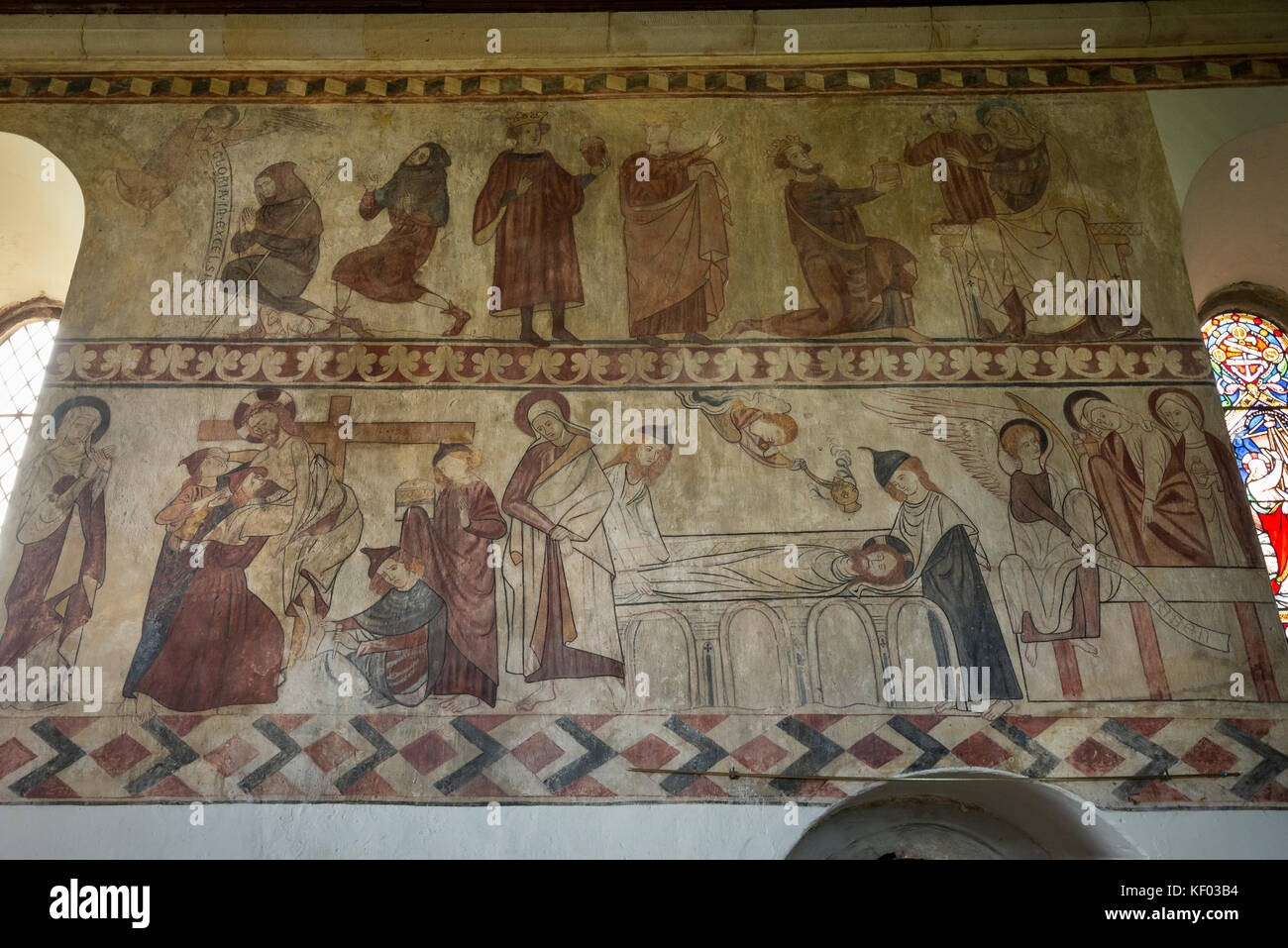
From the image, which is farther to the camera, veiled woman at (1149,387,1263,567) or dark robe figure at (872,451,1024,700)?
veiled woman at (1149,387,1263,567)

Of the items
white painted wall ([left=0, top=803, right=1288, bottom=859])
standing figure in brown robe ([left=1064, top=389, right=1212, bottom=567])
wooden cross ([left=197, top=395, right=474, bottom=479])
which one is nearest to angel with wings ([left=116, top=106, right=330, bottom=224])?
wooden cross ([left=197, top=395, right=474, bottom=479])

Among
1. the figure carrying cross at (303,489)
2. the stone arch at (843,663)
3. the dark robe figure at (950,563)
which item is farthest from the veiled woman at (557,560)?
the dark robe figure at (950,563)

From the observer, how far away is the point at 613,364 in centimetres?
692

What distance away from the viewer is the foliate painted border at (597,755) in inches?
228

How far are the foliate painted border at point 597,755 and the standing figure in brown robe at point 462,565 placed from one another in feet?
0.66

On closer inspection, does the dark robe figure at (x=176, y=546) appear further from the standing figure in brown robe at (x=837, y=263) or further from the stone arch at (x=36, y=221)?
the standing figure in brown robe at (x=837, y=263)

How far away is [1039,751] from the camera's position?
5891mm

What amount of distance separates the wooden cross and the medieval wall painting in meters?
0.02

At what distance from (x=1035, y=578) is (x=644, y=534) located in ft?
6.30

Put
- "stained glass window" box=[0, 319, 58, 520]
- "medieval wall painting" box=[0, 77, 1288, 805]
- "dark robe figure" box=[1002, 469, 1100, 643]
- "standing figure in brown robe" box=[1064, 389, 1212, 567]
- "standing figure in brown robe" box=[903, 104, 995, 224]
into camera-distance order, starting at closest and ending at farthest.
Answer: "medieval wall painting" box=[0, 77, 1288, 805] → "dark robe figure" box=[1002, 469, 1100, 643] → "standing figure in brown robe" box=[1064, 389, 1212, 567] → "standing figure in brown robe" box=[903, 104, 995, 224] → "stained glass window" box=[0, 319, 58, 520]

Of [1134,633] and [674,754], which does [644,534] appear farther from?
[1134,633]

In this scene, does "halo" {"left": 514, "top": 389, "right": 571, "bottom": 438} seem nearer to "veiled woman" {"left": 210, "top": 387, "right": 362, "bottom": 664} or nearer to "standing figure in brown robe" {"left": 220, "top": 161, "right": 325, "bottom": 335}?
"veiled woman" {"left": 210, "top": 387, "right": 362, "bottom": 664}

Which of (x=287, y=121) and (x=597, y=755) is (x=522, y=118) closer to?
(x=287, y=121)

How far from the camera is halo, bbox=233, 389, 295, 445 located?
6727mm
